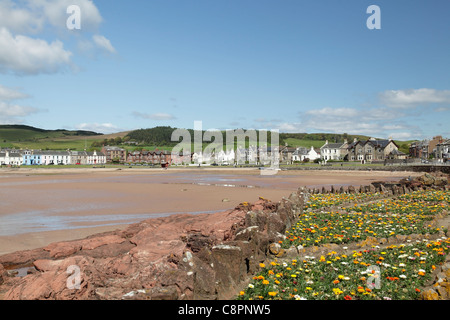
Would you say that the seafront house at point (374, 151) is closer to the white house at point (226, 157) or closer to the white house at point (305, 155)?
the white house at point (305, 155)

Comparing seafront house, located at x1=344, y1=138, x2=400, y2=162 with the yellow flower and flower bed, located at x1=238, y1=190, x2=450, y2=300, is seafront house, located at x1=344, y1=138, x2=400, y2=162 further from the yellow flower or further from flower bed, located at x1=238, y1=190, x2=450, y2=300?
the yellow flower

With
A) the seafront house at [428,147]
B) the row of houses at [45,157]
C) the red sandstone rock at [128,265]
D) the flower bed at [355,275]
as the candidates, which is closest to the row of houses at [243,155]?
the row of houses at [45,157]

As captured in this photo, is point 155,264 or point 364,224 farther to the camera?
point 364,224

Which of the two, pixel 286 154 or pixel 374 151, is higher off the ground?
pixel 374 151

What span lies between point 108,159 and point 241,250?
667 feet

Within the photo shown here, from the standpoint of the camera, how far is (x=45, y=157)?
177 m

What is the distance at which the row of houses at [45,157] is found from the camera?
17000cm

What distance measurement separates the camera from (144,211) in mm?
24234

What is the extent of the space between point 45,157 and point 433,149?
601 feet

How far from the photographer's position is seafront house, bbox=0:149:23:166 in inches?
6623

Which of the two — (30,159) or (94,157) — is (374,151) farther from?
(30,159)

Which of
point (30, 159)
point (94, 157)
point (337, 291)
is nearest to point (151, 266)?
point (337, 291)
